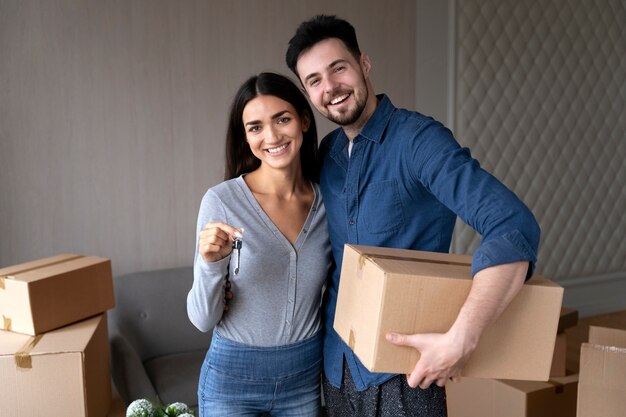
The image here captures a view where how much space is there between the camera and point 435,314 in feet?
3.90

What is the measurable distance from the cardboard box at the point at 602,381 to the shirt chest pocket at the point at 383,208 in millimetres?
594

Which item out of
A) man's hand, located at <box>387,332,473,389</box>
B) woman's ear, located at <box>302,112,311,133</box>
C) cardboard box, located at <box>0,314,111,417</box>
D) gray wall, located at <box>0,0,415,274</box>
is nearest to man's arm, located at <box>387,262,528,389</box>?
man's hand, located at <box>387,332,473,389</box>

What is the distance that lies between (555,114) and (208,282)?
3496 millimetres

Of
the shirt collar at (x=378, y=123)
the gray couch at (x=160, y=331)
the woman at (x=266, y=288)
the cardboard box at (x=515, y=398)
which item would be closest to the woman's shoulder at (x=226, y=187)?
the woman at (x=266, y=288)

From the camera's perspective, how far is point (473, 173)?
1223mm

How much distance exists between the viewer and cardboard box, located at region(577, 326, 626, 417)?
5.13ft

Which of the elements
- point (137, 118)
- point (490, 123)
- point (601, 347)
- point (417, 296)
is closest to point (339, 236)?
point (417, 296)

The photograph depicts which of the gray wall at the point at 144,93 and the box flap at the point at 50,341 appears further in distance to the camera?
the gray wall at the point at 144,93

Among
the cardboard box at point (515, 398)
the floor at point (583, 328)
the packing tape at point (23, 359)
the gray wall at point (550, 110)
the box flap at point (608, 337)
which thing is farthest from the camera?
the gray wall at point (550, 110)

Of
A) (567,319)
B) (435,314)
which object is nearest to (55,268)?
(435,314)

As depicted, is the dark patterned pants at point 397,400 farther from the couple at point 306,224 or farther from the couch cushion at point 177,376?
the couch cushion at point 177,376

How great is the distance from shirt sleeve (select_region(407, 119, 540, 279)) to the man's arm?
0.09 feet

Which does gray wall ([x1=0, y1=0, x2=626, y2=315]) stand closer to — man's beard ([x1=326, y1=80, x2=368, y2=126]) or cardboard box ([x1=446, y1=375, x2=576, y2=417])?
cardboard box ([x1=446, y1=375, x2=576, y2=417])

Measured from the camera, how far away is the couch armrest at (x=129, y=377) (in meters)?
2.49
